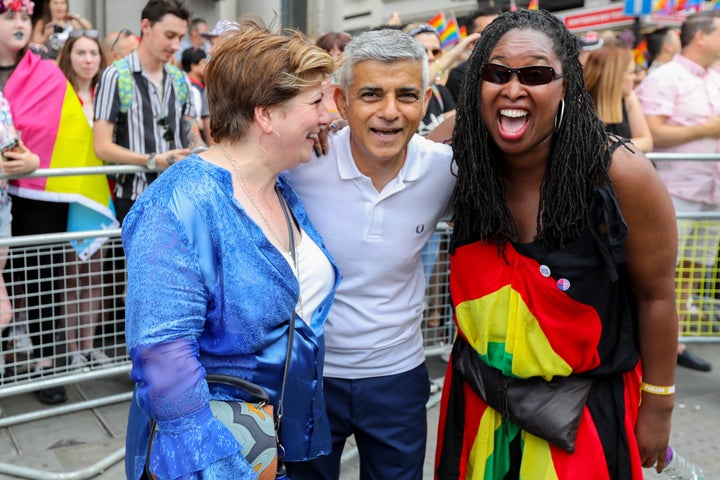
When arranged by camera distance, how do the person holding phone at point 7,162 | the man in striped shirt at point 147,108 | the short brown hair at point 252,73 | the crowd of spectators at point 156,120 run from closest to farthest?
the short brown hair at point 252,73 → the person holding phone at point 7,162 → the crowd of spectators at point 156,120 → the man in striped shirt at point 147,108

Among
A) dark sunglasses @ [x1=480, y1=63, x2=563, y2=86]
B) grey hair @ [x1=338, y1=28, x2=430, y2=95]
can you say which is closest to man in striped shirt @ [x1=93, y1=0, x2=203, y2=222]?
grey hair @ [x1=338, y1=28, x2=430, y2=95]

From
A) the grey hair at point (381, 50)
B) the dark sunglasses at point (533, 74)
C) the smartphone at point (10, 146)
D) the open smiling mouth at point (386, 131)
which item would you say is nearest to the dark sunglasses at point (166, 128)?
the smartphone at point (10, 146)

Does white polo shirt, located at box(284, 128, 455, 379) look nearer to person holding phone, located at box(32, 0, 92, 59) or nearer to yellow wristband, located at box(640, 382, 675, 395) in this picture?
yellow wristband, located at box(640, 382, 675, 395)

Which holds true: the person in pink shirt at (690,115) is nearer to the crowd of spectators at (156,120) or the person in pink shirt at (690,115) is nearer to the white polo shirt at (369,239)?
the crowd of spectators at (156,120)

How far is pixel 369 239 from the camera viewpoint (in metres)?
2.35

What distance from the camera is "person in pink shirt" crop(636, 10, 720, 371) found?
517cm

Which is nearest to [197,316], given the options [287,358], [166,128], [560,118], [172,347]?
[172,347]

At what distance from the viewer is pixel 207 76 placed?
6.33ft

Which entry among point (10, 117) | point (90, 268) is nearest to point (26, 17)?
point (10, 117)

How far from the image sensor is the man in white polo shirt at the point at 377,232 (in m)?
2.29

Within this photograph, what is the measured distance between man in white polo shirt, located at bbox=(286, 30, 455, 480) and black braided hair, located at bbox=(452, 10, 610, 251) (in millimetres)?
217

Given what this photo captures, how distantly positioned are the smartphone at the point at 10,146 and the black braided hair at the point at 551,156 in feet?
8.08

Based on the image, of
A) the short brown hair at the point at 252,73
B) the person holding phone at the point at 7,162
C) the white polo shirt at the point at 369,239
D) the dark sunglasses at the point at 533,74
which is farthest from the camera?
the person holding phone at the point at 7,162

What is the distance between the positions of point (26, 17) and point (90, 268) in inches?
54.4
